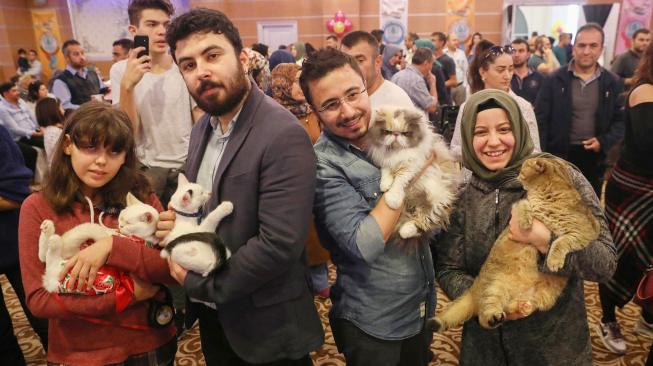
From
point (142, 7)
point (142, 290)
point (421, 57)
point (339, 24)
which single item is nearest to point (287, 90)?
point (142, 7)

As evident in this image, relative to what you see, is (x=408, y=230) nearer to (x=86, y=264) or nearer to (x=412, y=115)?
(x=412, y=115)

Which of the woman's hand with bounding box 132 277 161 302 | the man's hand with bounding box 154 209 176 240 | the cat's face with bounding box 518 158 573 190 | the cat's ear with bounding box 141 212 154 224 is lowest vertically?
the woman's hand with bounding box 132 277 161 302

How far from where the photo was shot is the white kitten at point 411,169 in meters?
1.53

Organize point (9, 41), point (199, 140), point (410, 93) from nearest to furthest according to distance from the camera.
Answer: point (199, 140) → point (410, 93) → point (9, 41)

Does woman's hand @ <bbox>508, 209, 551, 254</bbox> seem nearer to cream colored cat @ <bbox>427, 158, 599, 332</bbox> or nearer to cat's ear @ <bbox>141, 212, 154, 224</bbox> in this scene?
cream colored cat @ <bbox>427, 158, 599, 332</bbox>

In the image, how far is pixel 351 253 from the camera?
1.45 m

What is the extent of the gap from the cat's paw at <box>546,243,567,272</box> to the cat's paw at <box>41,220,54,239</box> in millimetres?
1635

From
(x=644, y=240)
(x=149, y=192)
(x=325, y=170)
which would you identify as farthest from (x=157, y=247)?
(x=644, y=240)

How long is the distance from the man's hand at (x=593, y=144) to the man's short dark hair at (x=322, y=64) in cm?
294

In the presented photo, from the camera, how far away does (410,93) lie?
451 centimetres

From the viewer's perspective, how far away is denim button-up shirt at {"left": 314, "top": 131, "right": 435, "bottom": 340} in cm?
146

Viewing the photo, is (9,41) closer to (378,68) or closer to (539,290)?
(378,68)

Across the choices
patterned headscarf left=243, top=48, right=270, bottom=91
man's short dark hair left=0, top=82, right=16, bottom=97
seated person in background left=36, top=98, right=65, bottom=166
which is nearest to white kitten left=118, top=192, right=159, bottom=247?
patterned headscarf left=243, top=48, right=270, bottom=91

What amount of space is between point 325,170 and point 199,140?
57 centimetres
